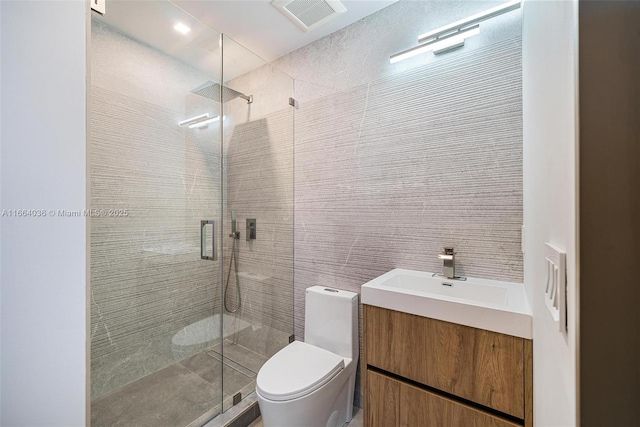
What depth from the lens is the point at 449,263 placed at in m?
1.34

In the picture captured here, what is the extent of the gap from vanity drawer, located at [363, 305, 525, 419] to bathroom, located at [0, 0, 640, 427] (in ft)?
0.05

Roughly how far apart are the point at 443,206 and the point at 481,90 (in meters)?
0.61

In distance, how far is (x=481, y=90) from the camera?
131 centimetres

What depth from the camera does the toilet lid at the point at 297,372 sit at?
120 centimetres

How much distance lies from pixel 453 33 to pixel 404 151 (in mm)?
623

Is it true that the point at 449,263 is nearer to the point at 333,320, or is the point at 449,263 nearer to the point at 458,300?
the point at 458,300

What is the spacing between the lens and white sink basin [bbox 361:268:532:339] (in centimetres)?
93

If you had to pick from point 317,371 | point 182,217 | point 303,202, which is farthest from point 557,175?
point 182,217

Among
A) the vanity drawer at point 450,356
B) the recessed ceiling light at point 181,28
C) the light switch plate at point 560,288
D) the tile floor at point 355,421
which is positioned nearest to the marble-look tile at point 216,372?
the tile floor at point 355,421

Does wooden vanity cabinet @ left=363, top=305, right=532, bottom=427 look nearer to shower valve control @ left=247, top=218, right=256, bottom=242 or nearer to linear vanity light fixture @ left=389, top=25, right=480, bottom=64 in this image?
shower valve control @ left=247, top=218, right=256, bottom=242

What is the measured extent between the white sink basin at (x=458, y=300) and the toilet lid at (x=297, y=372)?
45cm
